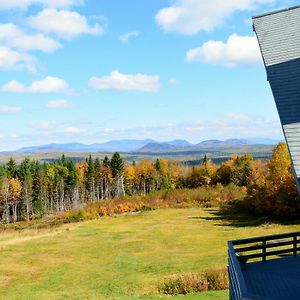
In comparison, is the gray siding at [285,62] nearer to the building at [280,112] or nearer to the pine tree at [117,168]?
the building at [280,112]

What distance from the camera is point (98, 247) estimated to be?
49312 mm

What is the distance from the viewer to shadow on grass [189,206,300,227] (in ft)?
197

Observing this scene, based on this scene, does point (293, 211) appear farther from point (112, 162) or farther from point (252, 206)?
point (112, 162)

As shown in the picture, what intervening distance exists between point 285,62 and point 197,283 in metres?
17.1

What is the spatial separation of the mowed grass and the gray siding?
532 inches

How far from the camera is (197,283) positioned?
92.0ft

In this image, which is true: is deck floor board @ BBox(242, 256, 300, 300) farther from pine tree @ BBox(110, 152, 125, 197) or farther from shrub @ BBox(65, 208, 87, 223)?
pine tree @ BBox(110, 152, 125, 197)

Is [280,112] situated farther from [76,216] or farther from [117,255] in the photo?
[76,216]

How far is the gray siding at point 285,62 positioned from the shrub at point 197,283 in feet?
52.3

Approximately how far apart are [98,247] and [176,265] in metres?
15.3

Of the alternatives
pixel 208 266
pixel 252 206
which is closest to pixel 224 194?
pixel 252 206

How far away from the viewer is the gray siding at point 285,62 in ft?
43.1

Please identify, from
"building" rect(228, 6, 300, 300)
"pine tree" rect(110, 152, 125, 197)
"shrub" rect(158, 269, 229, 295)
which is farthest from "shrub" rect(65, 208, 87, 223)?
"building" rect(228, 6, 300, 300)

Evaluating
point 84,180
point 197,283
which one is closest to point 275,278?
point 197,283
